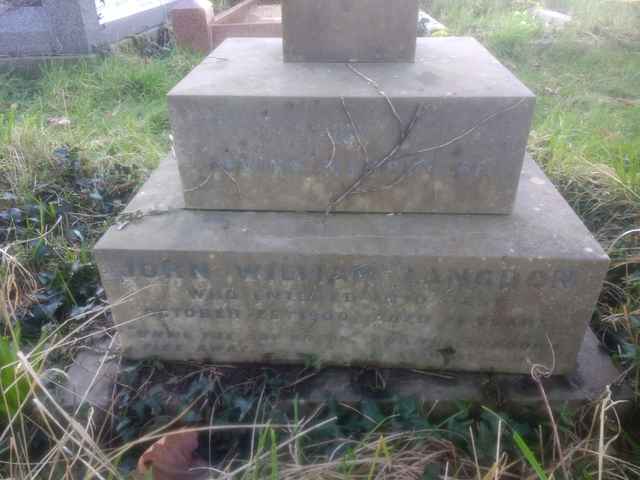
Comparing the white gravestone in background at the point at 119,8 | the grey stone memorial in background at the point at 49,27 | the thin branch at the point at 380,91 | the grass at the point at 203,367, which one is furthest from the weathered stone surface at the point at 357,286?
the white gravestone in background at the point at 119,8

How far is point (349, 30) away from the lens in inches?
69.6

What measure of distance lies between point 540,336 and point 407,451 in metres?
0.62

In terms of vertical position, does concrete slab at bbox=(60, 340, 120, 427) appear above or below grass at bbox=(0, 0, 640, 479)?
below

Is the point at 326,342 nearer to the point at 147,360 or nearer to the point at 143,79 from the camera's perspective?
the point at 147,360

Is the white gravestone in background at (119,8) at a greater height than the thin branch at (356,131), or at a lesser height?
lesser

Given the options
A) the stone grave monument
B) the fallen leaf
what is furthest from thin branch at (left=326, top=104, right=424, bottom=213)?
the fallen leaf

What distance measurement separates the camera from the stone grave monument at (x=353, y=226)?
161 cm

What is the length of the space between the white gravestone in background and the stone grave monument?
15.3 feet

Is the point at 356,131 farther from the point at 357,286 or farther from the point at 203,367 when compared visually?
the point at 203,367

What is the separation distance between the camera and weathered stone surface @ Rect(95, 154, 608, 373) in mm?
1628

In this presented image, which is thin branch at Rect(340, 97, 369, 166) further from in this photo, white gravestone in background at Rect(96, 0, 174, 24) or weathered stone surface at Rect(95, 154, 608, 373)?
white gravestone in background at Rect(96, 0, 174, 24)

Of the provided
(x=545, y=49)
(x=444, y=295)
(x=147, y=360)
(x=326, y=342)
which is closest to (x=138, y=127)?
(x=147, y=360)

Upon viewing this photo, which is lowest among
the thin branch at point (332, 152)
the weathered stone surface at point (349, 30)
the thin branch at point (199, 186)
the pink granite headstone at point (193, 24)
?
the pink granite headstone at point (193, 24)

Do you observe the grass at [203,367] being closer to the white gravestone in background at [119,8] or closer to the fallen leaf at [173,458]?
the fallen leaf at [173,458]
